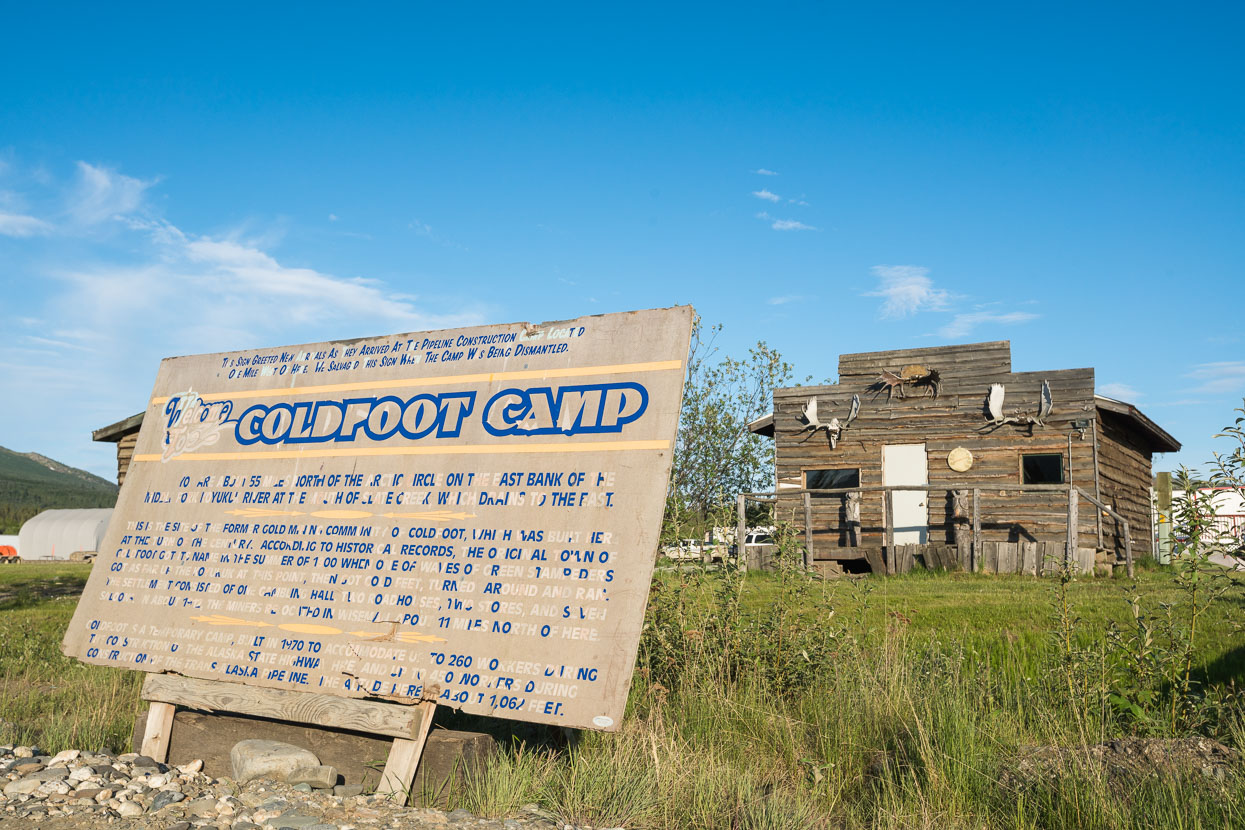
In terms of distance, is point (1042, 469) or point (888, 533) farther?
point (1042, 469)

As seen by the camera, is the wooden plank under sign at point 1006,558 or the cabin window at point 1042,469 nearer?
the wooden plank under sign at point 1006,558

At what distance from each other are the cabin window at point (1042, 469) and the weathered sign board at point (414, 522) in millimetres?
15344

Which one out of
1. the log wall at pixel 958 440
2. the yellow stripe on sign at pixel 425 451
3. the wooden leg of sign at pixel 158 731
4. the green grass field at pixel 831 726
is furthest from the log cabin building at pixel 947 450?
the wooden leg of sign at pixel 158 731

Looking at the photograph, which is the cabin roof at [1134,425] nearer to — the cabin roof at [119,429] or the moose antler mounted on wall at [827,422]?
the moose antler mounted on wall at [827,422]

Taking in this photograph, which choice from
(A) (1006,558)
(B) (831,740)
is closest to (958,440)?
(A) (1006,558)

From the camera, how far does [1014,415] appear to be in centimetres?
1753

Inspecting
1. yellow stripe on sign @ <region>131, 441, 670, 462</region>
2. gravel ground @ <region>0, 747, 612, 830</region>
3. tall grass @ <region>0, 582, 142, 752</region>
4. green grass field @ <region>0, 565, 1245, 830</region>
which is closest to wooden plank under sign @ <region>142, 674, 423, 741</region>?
gravel ground @ <region>0, 747, 612, 830</region>

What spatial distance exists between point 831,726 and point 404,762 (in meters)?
2.28

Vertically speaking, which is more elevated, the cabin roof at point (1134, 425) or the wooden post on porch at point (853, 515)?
the cabin roof at point (1134, 425)

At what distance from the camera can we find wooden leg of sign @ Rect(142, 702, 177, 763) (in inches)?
191

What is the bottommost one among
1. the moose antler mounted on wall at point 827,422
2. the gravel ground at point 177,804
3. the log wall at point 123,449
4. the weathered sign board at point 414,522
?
the gravel ground at point 177,804

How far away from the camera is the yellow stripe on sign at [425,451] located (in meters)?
4.36

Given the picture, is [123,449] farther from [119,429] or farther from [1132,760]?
[1132,760]

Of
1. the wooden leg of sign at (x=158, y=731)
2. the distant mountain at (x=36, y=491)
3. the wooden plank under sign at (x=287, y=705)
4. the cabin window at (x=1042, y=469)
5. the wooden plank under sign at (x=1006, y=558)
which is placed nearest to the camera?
the wooden plank under sign at (x=287, y=705)
